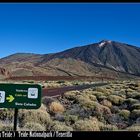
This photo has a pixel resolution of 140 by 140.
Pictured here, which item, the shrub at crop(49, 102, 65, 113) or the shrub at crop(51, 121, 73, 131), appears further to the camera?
the shrub at crop(49, 102, 65, 113)

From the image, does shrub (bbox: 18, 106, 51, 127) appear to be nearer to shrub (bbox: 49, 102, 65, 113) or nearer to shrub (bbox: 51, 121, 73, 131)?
shrub (bbox: 51, 121, 73, 131)

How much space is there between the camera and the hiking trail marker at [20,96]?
9688 mm

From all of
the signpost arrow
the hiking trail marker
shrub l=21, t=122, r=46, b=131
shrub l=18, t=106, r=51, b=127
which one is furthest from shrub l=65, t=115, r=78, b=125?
the signpost arrow

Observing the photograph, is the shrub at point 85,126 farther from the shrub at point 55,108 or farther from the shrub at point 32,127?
the shrub at point 55,108

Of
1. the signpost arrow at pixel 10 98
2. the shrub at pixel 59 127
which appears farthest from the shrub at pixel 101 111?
the signpost arrow at pixel 10 98

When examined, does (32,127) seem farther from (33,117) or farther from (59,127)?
(33,117)

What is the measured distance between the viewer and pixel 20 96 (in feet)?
32.2

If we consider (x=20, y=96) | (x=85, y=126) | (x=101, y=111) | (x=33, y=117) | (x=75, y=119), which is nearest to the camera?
(x=20, y=96)

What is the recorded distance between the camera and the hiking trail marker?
381 inches

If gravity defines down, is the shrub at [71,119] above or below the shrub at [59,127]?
above

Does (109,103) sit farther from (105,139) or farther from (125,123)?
(105,139)

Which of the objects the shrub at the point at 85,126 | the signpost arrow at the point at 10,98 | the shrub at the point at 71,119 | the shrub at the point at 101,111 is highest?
the signpost arrow at the point at 10,98

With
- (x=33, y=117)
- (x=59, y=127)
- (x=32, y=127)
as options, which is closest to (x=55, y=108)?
(x=33, y=117)

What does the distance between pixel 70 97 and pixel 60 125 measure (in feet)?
37.0
